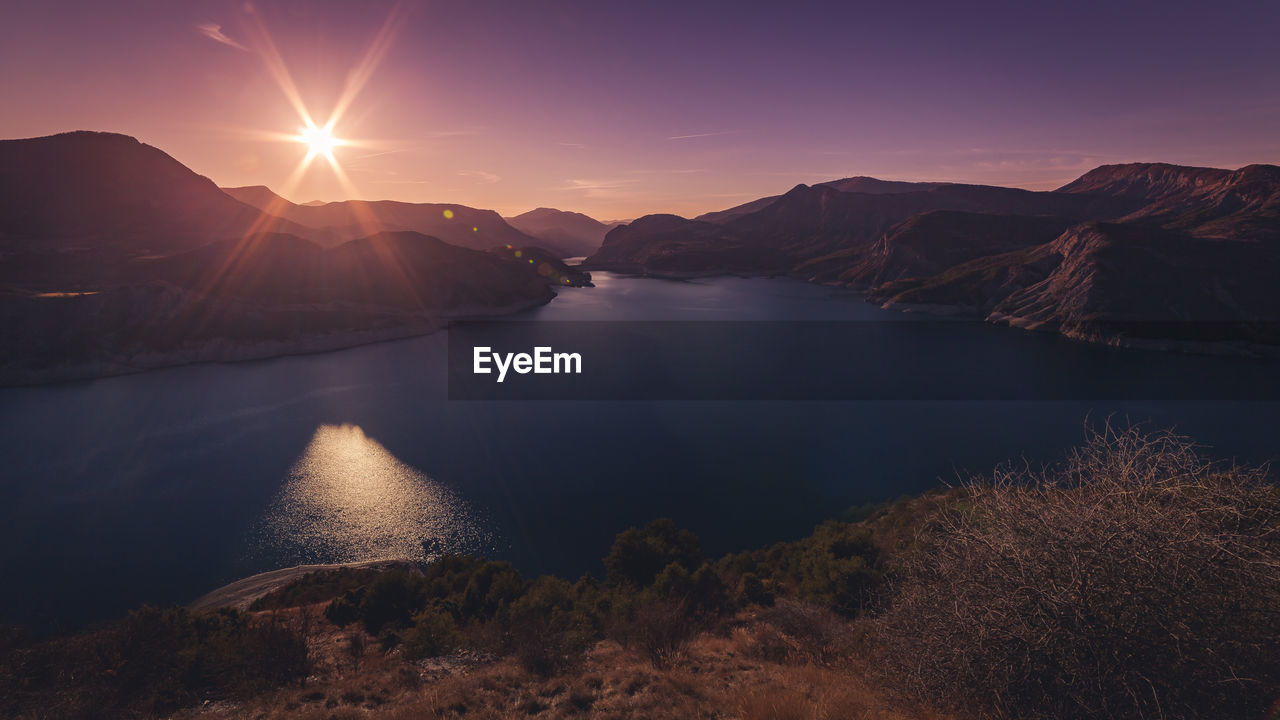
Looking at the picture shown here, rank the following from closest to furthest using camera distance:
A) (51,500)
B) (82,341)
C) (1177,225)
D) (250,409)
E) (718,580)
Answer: (718,580), (51,500), (250,409), (82,341), (1177,225)

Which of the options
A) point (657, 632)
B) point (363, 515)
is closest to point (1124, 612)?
point (657, 632)

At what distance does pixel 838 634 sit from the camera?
13.6 metres

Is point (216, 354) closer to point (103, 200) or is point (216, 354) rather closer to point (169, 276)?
point (169, 276)

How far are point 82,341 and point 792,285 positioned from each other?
184 meters

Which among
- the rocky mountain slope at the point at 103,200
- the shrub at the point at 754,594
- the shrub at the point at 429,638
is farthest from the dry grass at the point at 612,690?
the rocky mountain slope at the point at 103,200

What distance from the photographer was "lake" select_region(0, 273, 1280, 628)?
Answer: 30.5 metres

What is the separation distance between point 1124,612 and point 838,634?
27.9 feet

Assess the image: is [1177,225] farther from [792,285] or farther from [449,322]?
[449,322]

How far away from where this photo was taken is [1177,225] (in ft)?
490

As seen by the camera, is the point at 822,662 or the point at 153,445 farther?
the point at 153,445

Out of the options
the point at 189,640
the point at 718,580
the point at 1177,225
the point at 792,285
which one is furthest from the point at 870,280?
the point at 189,640

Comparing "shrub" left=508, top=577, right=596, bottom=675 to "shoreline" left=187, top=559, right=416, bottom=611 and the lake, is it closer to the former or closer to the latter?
the lake
